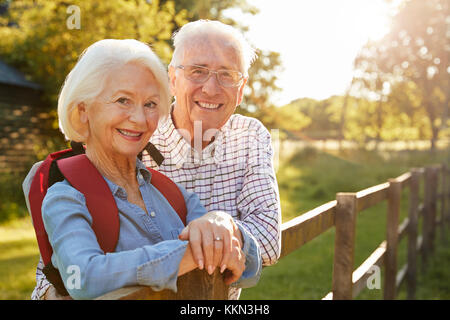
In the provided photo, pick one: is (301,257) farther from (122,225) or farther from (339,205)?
(122,225)

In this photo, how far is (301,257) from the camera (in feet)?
23.4

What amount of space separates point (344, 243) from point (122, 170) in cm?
176

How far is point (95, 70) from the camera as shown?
1.42m

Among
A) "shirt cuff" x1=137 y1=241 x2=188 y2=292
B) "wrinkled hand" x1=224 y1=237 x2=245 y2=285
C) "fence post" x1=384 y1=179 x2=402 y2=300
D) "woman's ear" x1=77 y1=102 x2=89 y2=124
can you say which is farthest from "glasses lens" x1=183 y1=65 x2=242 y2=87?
"fence post" x1=384 y1=179 x2=402 y2=300

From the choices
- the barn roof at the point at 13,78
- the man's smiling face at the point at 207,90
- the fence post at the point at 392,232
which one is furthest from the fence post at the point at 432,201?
the barn roof at the point at 13,78

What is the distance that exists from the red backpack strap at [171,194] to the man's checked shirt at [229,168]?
315 mm

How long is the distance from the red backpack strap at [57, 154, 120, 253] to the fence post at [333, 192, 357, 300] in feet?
5.93

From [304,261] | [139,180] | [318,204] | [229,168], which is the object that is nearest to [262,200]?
[229,168]

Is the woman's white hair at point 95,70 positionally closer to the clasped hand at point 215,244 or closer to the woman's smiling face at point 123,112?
the woman's smiling face at point 123,112

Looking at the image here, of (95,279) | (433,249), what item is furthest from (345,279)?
(433,249)

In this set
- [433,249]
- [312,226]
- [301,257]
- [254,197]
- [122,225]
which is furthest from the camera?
[433,249]

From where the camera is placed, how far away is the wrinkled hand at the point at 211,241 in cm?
120

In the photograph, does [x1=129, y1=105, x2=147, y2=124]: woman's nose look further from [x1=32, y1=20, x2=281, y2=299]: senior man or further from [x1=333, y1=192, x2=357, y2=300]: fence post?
[x1=333, y1=192, x2=357, y2=300]: fence post
